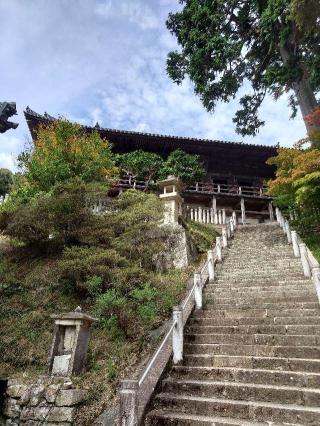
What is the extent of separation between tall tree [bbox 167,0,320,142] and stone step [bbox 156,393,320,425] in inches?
452

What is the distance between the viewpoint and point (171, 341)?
20.2 ft

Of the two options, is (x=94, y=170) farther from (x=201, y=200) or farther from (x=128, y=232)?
(x=201, y=200)

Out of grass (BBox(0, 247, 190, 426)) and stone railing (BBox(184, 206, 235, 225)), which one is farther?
stone railing (BBox(184, 206, 235, 225))

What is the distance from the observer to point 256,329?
644cm

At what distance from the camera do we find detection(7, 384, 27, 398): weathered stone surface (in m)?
5.50

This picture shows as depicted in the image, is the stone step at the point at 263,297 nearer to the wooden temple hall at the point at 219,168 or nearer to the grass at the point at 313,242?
the grass at the point at 313,242

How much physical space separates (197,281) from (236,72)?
11.8 metres


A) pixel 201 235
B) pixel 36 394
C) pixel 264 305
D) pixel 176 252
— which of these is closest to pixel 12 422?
pixel 36 394

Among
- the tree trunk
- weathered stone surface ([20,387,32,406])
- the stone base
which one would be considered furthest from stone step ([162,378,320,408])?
the tree trunk

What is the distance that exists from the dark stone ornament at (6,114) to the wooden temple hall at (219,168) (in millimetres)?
10531

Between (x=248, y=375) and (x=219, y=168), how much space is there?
19.9 metres

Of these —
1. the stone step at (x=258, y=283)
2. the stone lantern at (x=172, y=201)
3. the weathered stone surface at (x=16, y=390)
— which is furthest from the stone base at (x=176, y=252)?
the weathered stone surface at (x=16, y=390)

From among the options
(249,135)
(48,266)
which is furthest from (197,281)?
(249,135)

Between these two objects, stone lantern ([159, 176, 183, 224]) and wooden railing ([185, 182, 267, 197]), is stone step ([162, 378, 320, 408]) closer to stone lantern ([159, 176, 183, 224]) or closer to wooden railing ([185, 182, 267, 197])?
stone lantern ([159, 176, 183, 224])
